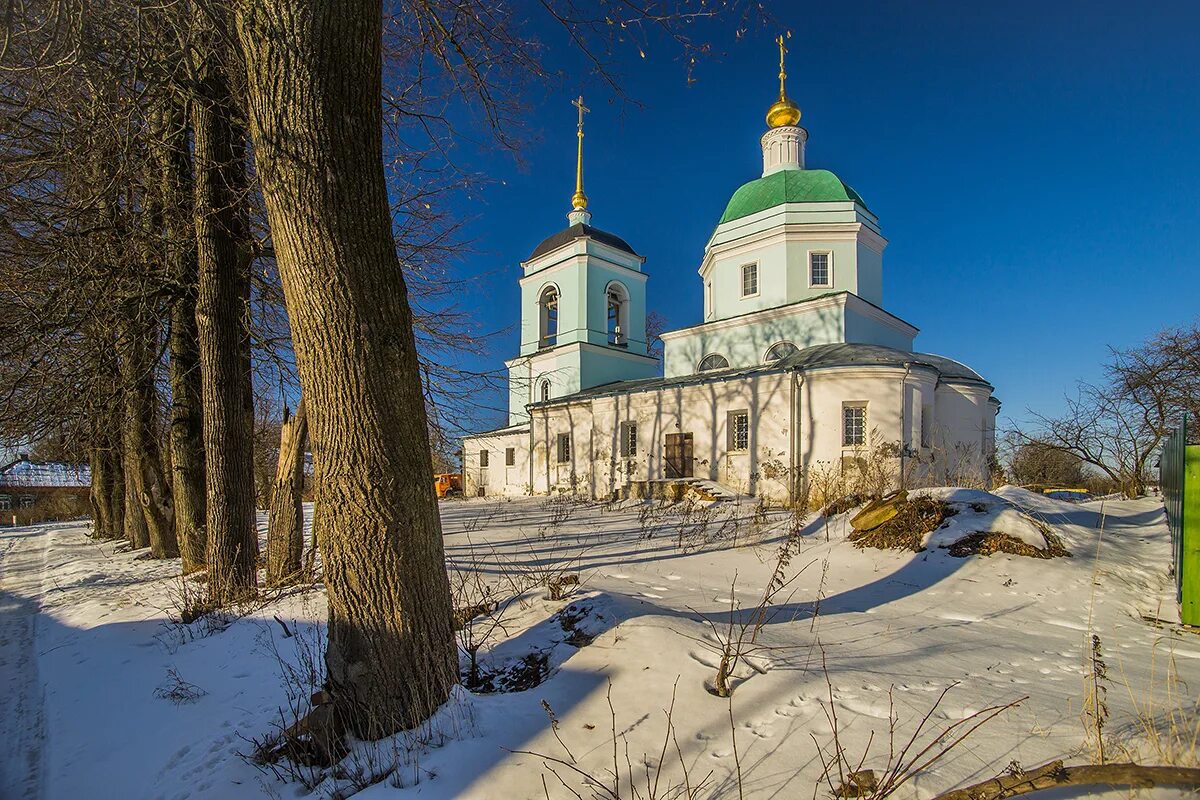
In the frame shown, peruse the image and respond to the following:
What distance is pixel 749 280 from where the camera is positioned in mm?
22922

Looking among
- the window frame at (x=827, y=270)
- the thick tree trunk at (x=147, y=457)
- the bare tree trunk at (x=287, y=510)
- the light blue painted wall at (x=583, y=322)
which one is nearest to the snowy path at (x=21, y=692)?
the thick tree trunk at (x=147, y=457)

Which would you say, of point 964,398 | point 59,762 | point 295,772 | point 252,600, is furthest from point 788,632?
→ point 964,398

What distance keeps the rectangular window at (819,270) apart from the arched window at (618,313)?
8.44 m

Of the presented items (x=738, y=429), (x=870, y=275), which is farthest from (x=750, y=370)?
(x=870, y=275)

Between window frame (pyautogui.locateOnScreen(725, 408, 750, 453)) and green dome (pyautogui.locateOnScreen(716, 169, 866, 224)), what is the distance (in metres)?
8.61

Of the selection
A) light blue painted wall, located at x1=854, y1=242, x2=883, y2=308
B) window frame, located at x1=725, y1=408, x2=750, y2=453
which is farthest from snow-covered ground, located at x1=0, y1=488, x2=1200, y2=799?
light blue painted wall, located at x1=854, y1=242, x2=883, y2=308

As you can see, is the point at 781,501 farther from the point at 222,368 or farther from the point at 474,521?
the point at 222,368

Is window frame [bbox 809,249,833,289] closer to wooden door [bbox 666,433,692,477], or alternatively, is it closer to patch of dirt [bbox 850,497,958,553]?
wooden door [bbox 666,433,692,477]

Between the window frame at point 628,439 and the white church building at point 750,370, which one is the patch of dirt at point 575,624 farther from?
the window frame at point 628,439

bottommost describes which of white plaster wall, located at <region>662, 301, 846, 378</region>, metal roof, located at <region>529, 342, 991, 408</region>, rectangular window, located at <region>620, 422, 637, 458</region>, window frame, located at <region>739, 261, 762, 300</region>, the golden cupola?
rectangular window, located at <region>620, 422, 637, 458</region>

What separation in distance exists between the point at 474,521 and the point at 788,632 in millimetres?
9597

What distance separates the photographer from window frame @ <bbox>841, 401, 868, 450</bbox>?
16.2 m

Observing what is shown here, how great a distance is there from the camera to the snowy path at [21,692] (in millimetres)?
3467

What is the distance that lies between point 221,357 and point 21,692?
3258 millimetres
